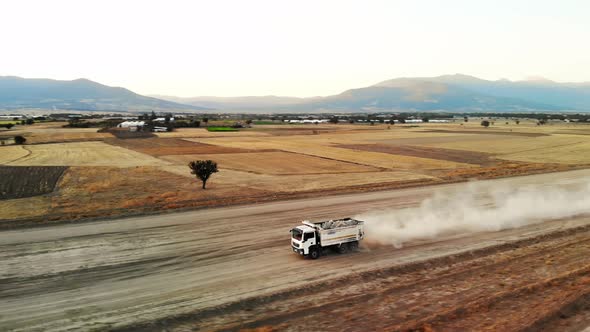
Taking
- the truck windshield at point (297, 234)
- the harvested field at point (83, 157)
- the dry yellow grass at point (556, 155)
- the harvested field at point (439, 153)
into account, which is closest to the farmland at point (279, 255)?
the truck windshield at point (297, 234)

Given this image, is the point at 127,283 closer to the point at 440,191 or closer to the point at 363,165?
the point at 440,191

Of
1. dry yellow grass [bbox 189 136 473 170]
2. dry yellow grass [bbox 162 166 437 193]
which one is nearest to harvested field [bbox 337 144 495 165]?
dry yellow grass [bbox 189 136 473 170]

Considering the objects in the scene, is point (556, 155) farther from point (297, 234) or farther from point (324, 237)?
point (297, 234)

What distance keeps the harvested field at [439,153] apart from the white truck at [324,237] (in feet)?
155

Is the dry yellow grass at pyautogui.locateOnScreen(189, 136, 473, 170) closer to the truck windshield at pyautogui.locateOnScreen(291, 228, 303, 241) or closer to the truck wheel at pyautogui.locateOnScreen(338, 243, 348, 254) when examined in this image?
the truck wheel at pyautogui.locateOnScreen(338, 243, 348, 254)

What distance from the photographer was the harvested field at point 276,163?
2296 inches

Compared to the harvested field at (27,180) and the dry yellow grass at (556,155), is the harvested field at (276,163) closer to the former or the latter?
the harvested field at (27,180)

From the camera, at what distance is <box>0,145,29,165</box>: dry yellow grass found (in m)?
66.8

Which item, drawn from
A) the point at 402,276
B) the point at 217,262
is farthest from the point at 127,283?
the point at 402,276

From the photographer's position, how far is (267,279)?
2166 cm

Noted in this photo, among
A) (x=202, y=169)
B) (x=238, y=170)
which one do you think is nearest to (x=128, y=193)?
(x=202, y=169)

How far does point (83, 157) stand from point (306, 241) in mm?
58992

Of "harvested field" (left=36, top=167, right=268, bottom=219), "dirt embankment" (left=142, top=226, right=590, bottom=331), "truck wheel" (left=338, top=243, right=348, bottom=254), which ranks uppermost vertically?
"harvested field" (left=36, top=167, right=268, bottom=219)

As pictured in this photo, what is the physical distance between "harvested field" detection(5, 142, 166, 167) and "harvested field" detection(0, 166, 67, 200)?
539 centimetres
